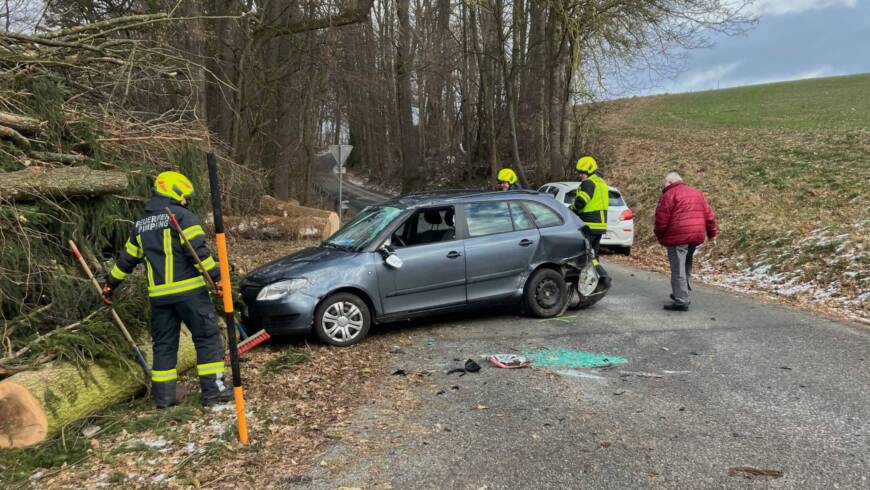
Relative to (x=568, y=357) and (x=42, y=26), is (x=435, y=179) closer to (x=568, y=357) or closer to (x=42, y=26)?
(x=42, y=26)

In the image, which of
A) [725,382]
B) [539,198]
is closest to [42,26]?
[539,198]

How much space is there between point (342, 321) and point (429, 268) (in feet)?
3.70

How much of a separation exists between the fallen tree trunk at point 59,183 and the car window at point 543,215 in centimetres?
455

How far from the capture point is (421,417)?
4270 millimetres

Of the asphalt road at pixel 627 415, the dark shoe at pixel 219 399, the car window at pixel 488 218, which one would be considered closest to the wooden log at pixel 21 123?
the dark shoe at pixel 219 399

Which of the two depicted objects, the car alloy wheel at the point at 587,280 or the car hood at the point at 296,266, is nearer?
the car hood at the point at 296,266

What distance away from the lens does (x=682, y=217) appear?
287 inches

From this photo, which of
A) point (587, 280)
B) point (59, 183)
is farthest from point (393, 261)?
point (59, 183)

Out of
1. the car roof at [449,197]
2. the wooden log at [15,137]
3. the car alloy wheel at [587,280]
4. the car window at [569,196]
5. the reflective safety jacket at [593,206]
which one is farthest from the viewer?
the car window at [569,196]

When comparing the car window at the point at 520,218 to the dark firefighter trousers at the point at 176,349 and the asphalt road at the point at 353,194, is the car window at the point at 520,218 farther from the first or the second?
the asphalt road at the point at 353,194

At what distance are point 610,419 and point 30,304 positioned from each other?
475 cm

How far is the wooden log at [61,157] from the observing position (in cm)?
522

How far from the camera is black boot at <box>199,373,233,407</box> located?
4594 mm

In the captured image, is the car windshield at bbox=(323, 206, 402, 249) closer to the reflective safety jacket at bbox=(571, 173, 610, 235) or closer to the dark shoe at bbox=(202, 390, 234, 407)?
the dark shoe at bbox=(202, 390, 234, 407)
